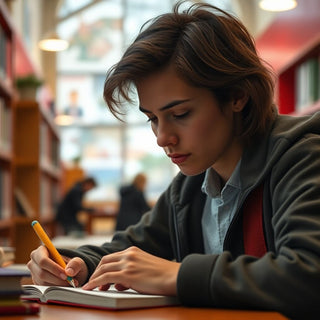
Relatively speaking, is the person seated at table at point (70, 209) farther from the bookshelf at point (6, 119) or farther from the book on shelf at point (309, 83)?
the book on shelf at point (309, 83)

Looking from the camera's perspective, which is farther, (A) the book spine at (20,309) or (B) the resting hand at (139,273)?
(B) the resting hand at (139,273)

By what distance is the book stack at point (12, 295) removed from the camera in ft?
2.99

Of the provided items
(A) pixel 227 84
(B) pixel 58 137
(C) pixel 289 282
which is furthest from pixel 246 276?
(B) pixel 58 137

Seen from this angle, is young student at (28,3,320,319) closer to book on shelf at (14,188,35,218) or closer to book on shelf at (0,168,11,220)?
book on shelf at (0,168,11,220)

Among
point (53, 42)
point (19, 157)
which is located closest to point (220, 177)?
point (19, 157)

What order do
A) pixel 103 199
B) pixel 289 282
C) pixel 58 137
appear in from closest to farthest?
1. pixel 289 282
2. pixel 58 137
3. pixel 103 199

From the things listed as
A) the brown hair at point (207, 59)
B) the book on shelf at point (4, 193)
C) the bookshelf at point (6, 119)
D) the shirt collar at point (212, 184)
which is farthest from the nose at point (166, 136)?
the book on shelf at point (4, 193)

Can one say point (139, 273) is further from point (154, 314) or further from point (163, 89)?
point (163, 89)

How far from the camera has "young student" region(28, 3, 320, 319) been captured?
999 mm

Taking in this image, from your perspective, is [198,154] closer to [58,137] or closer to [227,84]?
[227,84]

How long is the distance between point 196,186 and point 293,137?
35 cm

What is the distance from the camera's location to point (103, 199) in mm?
11094

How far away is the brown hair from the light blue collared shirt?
0.13 metres

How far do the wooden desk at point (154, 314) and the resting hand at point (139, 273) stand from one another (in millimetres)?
47
